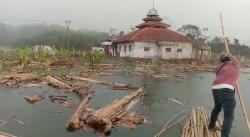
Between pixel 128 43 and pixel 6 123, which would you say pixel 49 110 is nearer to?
pixel 6 123

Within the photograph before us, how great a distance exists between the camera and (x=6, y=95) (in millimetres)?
12320

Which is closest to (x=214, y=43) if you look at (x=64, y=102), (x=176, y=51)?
(x=176, y=51)

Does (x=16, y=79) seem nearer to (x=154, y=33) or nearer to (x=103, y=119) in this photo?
(x=103, y=119)

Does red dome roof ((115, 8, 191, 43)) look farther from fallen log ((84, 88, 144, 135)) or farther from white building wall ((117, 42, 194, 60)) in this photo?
fallen log ((84, 88, 144, 135))

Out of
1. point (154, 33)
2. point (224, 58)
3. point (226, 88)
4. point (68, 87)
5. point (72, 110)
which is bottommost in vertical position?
point (72, 110)

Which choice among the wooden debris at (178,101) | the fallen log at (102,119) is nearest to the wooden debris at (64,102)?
the fallen log at (102,119)

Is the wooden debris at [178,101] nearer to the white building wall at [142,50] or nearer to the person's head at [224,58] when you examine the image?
the person's head at [224,58]

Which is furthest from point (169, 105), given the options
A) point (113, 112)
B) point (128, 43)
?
point (128, 43)

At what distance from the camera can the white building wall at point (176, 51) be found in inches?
1607

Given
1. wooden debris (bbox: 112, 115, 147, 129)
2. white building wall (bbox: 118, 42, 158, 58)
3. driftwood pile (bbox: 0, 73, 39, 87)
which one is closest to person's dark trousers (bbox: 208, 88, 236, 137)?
wooden debris (bbox: 112, 115, 147, 129)

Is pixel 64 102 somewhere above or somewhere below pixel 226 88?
below

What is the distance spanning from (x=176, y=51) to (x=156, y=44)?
2425mm

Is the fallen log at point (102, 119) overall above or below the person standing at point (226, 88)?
below

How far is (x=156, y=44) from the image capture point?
40.7 metres
